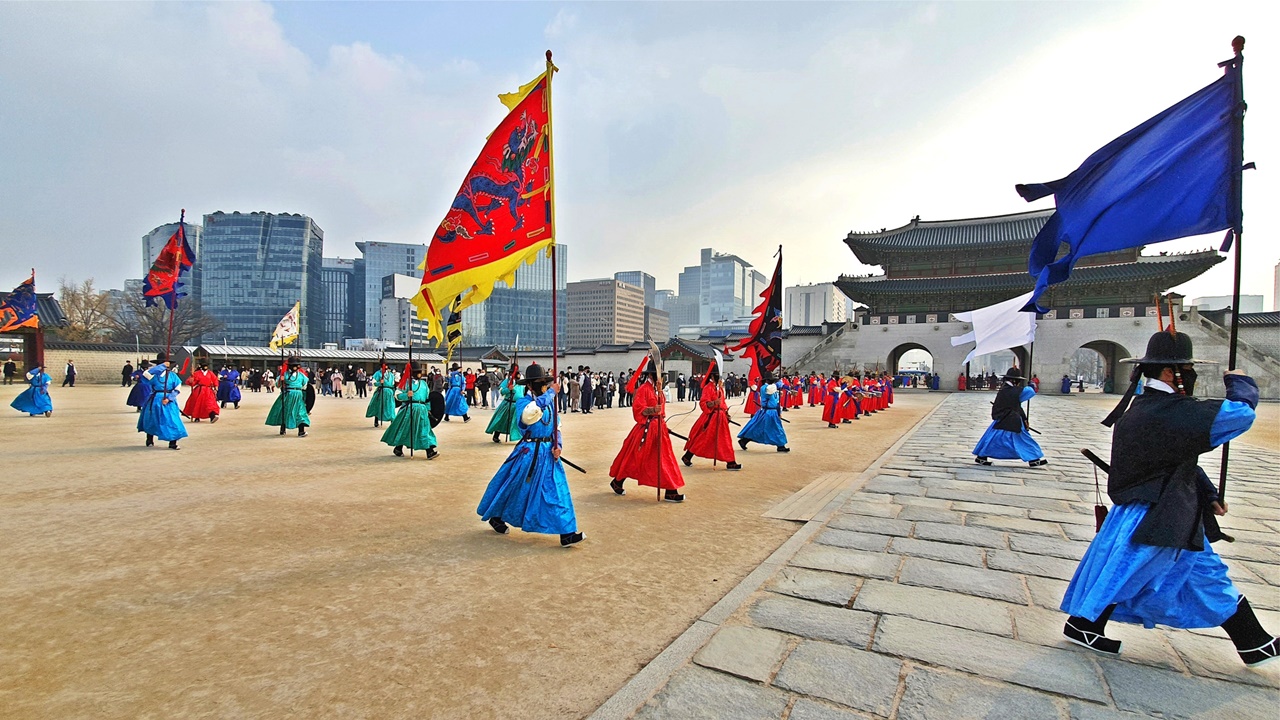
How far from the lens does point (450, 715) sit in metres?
2.46

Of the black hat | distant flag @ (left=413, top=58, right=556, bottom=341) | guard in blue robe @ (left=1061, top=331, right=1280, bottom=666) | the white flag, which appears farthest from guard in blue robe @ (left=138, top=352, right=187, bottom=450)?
the white flag

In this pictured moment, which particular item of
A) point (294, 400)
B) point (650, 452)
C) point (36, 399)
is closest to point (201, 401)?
point (294, 400)

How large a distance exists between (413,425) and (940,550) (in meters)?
8.07

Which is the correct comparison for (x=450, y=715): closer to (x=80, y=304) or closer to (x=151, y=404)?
(x=151, y=404)

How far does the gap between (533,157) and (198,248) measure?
312 feet

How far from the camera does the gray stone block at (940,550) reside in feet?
14.8

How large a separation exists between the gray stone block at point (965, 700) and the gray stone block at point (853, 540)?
2026 millimetres

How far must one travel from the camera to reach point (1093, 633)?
9.97ft

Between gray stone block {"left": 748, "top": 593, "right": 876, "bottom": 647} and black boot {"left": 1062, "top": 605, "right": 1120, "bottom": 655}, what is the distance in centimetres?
102

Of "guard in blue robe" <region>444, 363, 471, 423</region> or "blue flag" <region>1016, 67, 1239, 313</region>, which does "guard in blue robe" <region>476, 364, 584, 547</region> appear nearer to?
"blue flag" <region>1016, 67, 1239, 313</region>

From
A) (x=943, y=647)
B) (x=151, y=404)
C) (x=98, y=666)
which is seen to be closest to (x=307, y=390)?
(x=151, y=404)

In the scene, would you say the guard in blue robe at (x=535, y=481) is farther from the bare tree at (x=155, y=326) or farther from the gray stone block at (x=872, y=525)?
the bare tree at (x=155, y=326)

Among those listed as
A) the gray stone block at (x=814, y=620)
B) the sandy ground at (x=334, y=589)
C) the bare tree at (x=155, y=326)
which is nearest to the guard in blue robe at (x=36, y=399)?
the sandy ground at (x=334, y=589)

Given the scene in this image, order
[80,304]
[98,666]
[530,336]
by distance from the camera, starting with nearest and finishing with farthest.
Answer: [98,666]
[80,304]
[530,336]
